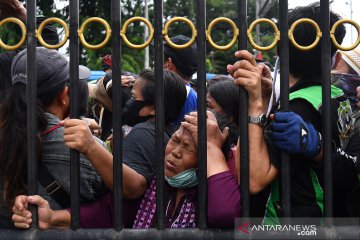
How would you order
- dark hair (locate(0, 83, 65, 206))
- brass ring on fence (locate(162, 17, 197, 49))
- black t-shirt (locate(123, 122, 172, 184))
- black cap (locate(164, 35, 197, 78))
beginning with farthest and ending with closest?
black cap (locate(164, 35, 197, 78)) < black t-shirt (locate(123, 122, 172, 184)) < dark hair (locate(0, 83, 65, 206)) < brass ring on fence (locate(162, 17, 197, 49))

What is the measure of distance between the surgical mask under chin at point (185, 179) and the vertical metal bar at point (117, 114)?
388 mm

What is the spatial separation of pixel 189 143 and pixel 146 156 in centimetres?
23


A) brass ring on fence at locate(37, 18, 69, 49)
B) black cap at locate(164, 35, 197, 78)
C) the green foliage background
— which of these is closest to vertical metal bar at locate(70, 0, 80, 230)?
brass ring on fence at locate(37, 18, 69, 49)

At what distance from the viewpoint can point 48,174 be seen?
7.30ft

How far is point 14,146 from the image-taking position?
2.19 meters

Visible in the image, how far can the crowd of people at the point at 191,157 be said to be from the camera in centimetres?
201

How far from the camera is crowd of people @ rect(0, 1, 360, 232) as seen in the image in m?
2.01

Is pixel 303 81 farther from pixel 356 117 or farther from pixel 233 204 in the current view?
pixel 233 204

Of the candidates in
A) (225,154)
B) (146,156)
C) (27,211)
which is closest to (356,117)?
(225,154)

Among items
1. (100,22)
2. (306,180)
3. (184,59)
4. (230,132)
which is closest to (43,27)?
(100,22)

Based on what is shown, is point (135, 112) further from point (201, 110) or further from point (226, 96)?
point (201, 110)

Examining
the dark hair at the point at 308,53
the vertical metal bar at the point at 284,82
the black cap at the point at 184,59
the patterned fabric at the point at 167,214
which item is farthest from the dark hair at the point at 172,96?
the black cap at the point at 184,59

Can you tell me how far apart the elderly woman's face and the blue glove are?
1.44ft

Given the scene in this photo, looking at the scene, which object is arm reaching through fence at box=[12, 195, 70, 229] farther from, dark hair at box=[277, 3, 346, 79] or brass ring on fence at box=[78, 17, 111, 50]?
dark hair at box=[277, 3, 346, 79]
